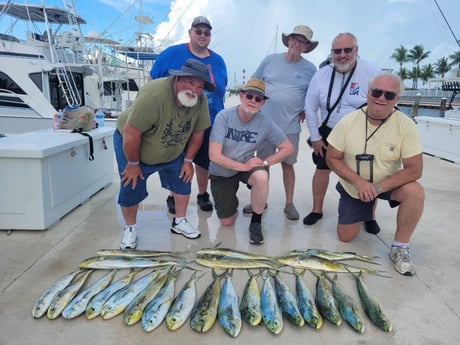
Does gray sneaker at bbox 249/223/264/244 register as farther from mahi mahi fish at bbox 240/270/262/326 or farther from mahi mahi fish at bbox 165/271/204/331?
mahi mahi fish at bbox 165/271/204/331

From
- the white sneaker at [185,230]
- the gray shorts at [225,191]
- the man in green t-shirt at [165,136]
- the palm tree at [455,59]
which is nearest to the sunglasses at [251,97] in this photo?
the man in green t-shirt at [165,136]

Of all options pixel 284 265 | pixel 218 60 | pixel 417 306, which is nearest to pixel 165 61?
pixel 218 60

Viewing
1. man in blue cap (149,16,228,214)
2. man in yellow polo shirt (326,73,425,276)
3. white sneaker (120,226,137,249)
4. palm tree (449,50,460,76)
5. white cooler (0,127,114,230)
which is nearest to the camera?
man in yellow polo shirt (326,73,425,276)

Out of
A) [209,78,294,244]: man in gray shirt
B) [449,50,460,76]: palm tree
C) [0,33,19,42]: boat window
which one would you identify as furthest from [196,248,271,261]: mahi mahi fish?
[449,50,460,76]: palm tree

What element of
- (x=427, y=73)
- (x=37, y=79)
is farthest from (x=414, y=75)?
(x=37, y=79)

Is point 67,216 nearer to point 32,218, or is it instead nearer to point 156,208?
point 32,218

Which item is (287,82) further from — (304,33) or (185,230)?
(185,230)

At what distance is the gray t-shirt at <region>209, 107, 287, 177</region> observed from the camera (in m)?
3.03

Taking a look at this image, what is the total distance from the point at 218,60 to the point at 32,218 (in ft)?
7.38

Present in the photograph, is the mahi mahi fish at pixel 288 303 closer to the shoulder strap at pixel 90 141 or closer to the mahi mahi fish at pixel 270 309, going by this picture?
the mahi mahi fish at pixel 270 309

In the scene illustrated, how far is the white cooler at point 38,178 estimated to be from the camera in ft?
9.61

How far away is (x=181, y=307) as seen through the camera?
1.99 meters

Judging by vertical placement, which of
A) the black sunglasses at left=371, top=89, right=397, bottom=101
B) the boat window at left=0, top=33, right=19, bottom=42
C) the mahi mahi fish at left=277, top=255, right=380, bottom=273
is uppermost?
the boat window at left=0, top=33, right=19, bottom=42

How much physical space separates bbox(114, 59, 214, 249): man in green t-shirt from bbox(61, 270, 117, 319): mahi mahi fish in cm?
55
